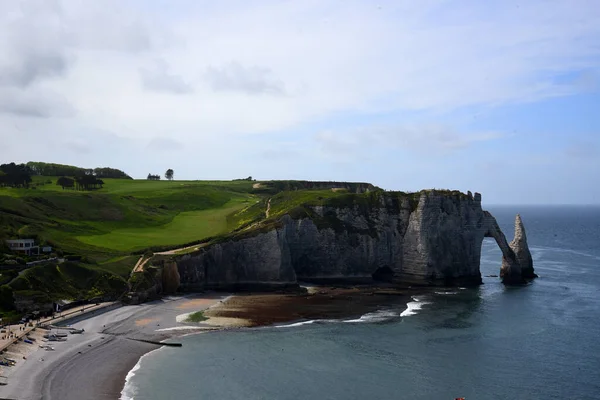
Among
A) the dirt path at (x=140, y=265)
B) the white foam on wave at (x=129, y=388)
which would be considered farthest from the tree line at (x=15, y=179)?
the white foam on wave at (x=129, y=388)

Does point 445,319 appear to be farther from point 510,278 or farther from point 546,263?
point 546,263

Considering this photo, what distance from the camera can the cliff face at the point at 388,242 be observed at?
9944 centimetres

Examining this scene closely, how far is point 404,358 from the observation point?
188ft

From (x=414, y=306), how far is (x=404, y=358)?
25.2 meters

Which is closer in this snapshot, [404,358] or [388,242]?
[404,358]

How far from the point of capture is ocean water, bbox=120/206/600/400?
48406 millimetres

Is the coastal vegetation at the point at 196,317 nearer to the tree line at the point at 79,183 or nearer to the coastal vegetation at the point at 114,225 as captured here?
the coastal vegetation at the point at 114,225

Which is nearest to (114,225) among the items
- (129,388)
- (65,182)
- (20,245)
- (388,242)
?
(20,245)

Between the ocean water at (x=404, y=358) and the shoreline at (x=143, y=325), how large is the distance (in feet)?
7.11

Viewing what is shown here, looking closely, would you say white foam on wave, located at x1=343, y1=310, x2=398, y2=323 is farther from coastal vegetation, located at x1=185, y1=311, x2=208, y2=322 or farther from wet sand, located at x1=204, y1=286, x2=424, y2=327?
coastal vegetation, located at x1=185, y1=311, x2=208, y2=322

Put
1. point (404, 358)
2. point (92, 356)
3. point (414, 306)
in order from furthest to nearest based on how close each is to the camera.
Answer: point (414, 306) → point (404, 358) → point (92, 356)

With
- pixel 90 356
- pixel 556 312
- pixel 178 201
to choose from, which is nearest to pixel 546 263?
pixel 556 312

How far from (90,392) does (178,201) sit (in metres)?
106

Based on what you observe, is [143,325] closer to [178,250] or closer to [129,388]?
[129,388]
